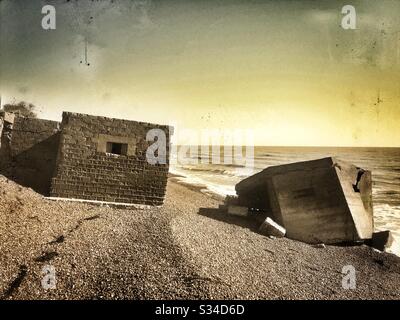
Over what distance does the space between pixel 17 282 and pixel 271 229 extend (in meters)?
7.22

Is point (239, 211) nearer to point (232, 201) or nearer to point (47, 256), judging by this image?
point (232, 201)

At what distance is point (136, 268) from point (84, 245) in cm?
159

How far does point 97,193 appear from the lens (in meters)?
9.62

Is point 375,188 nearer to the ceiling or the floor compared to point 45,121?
nearer to the floor

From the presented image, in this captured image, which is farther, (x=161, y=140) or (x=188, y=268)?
(x=161, y=140)

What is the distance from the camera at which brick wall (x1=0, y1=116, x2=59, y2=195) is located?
10.2m

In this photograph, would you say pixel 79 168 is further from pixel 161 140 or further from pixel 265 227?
pixel 265 227

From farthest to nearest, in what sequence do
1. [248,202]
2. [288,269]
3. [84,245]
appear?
[248,202], [288,269], [84,245]

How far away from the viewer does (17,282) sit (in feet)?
15.6

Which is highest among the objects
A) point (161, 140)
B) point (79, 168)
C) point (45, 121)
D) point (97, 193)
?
point (45, 121)

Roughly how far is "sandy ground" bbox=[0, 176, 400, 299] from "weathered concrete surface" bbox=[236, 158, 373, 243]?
0.63m

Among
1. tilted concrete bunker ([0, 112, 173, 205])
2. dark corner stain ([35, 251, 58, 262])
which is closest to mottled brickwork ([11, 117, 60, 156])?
tilted concrete bunker ([0, 112, 173, 205])

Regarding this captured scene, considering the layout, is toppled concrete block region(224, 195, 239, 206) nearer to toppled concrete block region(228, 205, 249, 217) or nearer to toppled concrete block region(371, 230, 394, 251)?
toppled concrete block region(228, 205, 249, 217)
